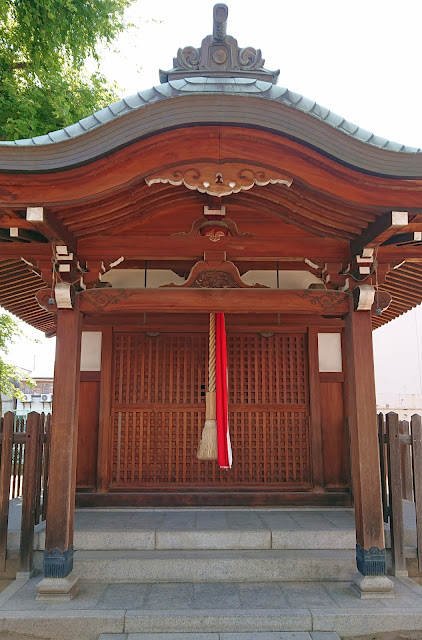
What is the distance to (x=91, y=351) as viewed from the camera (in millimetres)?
6512

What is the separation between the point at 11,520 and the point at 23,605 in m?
1.88

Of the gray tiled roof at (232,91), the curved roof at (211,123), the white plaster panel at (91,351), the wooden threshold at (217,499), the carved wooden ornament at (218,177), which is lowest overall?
the wooden threshold at (217,499)

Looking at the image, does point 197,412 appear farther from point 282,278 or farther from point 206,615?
point 206,615

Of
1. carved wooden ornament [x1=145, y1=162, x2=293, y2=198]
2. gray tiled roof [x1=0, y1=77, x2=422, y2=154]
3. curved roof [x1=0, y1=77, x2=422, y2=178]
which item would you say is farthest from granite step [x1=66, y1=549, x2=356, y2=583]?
gray tiled roof [x1=0, y1=77, x2=422, y2=154]

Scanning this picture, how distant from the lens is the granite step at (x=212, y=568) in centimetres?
453

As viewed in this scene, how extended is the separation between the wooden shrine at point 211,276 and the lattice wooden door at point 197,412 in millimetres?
20

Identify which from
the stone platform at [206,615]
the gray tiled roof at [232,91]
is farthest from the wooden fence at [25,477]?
the gray tiled roof at [232,91]

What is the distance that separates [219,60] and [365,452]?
15.6 feet

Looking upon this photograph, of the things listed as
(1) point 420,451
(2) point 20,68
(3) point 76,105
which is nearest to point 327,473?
(1) point 420,451

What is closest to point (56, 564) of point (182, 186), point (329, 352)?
point (182, 186)

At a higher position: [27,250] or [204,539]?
[27,250]

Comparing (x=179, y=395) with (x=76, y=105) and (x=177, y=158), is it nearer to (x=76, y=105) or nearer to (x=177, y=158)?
(x=177, y=158)

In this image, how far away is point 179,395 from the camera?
21.3 ft

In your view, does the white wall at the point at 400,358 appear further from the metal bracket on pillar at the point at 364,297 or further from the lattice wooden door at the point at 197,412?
the metal bracket on pillar at the point at 364,297
